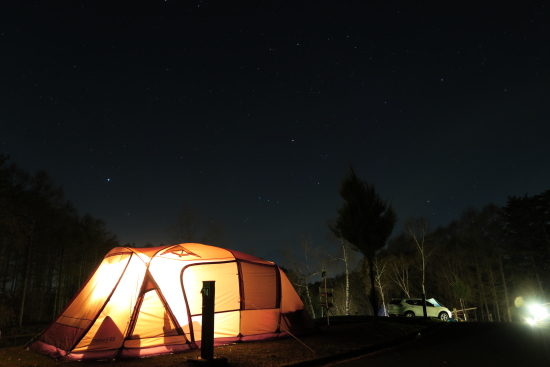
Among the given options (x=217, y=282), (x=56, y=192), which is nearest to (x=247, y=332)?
(x=217, y=282)

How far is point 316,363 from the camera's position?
6.54 meters

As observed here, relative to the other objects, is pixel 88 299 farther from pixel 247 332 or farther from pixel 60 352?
pixel 247 332

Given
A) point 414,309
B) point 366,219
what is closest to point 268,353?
point 366,219

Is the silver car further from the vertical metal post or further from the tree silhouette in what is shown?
the vertical metal post

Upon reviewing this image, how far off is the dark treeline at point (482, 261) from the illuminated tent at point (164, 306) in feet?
67.7

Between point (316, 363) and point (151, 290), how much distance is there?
167 inches

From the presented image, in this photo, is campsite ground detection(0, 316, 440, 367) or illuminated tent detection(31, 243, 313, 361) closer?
campsite ground detection(0, 316, 440, 367)

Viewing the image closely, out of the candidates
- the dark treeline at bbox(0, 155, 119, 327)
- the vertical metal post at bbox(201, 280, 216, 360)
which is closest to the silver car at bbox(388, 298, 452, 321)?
the vertical metal post at bbox(201, 280, 216, 360)

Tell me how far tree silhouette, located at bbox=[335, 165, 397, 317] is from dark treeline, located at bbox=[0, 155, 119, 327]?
15124 millimetres

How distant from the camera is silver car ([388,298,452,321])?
1956 cm

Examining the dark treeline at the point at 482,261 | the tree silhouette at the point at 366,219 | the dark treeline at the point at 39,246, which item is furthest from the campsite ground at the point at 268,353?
the dark treeline at the point at 482,261

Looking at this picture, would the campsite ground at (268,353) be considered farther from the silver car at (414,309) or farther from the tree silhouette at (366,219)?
the silver car at (414,309)

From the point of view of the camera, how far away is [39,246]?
26828 millimetres

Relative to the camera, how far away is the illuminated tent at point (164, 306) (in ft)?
22.9
